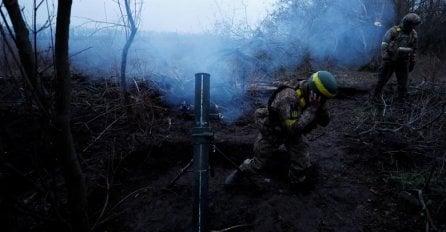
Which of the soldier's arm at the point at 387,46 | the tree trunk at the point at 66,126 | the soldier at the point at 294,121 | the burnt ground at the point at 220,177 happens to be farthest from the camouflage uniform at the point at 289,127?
the soldier's arm at the point at 387,46

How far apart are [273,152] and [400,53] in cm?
400

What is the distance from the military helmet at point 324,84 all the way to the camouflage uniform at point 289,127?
0.64 feet

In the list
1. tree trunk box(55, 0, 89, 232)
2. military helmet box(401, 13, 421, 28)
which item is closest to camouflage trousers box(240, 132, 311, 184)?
tree trunk box(55, 0, 89, 232)

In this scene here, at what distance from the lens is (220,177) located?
4637 millimetres

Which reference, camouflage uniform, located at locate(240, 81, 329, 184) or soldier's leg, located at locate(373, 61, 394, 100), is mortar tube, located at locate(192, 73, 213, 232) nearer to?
camouflage uniform, located at locate(240, 81, 329, 184)

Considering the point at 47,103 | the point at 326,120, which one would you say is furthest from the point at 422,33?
the point at 47,103

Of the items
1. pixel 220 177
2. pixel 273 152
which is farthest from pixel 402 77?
pixel 220 177

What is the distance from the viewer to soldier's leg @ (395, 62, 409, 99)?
21.4 ft

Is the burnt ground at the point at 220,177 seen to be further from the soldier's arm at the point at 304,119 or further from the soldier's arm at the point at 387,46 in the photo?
the soldier's arm at the point at 387,46

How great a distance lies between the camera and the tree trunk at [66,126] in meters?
1.92

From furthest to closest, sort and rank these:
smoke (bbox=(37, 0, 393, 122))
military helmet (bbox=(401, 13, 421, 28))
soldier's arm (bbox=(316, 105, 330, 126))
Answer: smoke (bbox=(37, 0, 393, 122)), military helmet (bbox=(401, 13, 421, 28)), soldier's arm (bbox=(316, 105, 330, 126))

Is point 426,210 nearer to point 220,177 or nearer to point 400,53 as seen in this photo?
point 220,177

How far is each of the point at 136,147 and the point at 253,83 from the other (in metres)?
3.61

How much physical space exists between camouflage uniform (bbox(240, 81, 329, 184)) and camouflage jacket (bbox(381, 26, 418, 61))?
11.5 feet
